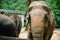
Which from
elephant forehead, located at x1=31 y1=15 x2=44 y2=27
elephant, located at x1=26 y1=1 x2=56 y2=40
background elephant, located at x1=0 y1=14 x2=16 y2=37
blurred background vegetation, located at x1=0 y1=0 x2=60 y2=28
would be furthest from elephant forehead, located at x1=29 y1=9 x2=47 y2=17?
blurred background vegetation, located at x1=0 y1=0 x2=60 y2=28

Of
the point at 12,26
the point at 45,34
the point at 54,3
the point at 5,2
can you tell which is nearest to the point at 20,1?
the point at 5,2

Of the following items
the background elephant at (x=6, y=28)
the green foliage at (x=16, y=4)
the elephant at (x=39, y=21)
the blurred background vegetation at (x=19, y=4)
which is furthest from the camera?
the green foliage at (x=16, y=4)

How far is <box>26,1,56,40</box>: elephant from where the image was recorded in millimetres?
4094

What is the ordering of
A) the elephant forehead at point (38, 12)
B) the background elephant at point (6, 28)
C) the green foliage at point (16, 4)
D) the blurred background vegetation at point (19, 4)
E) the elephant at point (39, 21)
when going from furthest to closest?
the green foliage at point (16, 4) < the blurred background vegetation at point (19, 4) < the elephant forehead at point (38, 12) < the elephant at point (39, 21) < the background elephant at point (6, 28)

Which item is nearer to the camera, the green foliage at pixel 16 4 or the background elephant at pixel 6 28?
the background elephant at pixel 6 28

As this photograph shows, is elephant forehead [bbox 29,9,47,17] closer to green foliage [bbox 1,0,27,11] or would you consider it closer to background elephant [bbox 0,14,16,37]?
background elephant [bbox 0,14,16,37]

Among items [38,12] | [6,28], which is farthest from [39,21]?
[6,28]

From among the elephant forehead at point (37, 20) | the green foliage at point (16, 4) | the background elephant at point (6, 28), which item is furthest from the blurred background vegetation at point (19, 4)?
the background elephant at point (6, 28)

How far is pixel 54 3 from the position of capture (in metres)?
11.5

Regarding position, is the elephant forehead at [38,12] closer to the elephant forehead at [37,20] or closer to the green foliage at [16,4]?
the elephant forehead at [37,20]

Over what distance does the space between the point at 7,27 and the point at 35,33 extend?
2.48 meters

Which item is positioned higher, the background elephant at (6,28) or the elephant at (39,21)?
the background elephant at (6,28)

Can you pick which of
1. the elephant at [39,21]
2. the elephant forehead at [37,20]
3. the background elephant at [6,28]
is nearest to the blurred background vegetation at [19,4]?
the elephant at [39,21]

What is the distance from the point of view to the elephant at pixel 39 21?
161 inches
